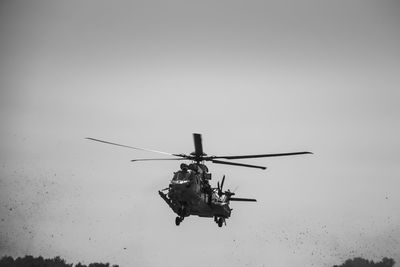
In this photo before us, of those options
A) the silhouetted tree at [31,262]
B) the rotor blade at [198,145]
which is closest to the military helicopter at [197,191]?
the rotor blade at [198,145]

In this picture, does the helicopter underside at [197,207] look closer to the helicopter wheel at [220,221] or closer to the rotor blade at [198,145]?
the helicopter wheel at [220,221]

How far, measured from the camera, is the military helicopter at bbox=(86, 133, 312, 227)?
2172 centimetres

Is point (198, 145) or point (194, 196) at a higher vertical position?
point (198, 145)

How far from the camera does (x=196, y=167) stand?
23812mm

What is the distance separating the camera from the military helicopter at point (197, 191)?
71.2ft

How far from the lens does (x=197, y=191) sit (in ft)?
76.0

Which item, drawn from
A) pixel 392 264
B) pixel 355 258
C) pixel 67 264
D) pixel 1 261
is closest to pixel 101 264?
pixel 67 264

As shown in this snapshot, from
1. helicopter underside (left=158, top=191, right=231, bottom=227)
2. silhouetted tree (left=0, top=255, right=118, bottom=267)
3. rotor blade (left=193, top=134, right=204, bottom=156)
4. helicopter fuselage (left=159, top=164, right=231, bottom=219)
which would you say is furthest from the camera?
silhouetted tree (left=0, top=255, right=118, bottom=267)

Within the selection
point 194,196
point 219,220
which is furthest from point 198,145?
point 219,220

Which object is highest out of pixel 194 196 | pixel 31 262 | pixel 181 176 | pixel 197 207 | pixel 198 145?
pixel 198 145

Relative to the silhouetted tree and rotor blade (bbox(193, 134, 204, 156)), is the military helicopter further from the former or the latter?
the silhouetted tree

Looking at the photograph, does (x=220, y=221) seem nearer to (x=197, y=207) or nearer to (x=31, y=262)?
(x=197, y=207)

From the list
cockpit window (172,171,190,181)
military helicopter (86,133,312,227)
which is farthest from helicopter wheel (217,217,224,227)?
cockpit window (172,171,190,181)

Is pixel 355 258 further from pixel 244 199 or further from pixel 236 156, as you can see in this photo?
pixel 236 156
